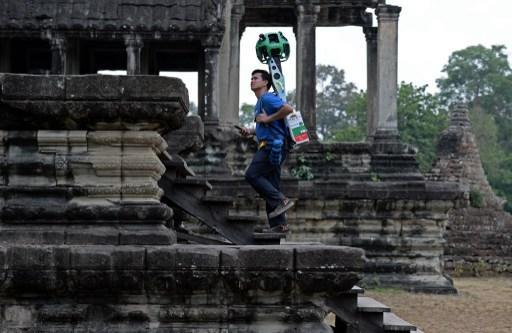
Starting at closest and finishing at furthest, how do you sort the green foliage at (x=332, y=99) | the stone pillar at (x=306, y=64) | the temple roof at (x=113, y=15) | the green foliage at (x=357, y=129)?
the temple roof at (x=113, y=15) → the stone pillar at (x=306, y=64) → the green foliage at (x=357, y=129) → the green foliage at (x=332, y=99)

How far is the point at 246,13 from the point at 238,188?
6.40 m

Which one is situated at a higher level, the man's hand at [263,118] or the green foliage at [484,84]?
the green foliage at [484,84]

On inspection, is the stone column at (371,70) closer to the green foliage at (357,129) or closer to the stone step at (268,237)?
the stone step at (268,237)

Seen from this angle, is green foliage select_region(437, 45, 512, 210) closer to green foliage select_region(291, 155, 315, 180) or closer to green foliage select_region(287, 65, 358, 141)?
green foliage select_region(287, 65, 358, 141)

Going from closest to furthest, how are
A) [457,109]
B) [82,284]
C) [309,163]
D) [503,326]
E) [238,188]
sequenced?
1. [82,284]
2. [503,326]
3. [238,188]
4. [309,163]
5. [457,109]

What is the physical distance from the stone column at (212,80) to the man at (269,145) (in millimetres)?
9844

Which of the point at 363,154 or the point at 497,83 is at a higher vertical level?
the point at 497,83

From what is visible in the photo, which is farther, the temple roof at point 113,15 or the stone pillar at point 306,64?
the stone pillar at point 306,64

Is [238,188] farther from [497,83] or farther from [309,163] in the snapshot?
[497,83]

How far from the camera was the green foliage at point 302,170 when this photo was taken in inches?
631

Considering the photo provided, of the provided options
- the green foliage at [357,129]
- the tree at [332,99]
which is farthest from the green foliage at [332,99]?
the green foliage at [357,129]

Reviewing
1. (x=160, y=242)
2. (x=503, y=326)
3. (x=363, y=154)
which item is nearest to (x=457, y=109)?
(x=363, y=154)

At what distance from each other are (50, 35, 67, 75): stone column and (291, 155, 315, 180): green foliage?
4.55m

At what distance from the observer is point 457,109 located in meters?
31.3
